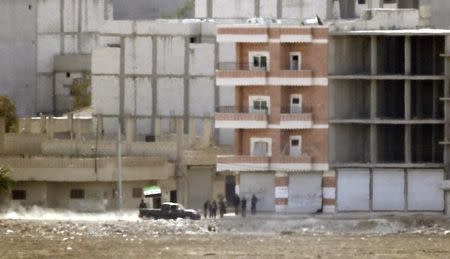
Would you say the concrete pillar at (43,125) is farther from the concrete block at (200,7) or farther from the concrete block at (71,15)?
the concrete block at (71,15)

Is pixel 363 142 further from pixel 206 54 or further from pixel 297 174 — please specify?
pixel 206 54

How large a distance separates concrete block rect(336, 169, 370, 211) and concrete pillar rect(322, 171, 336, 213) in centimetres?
21

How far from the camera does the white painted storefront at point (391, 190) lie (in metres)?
102

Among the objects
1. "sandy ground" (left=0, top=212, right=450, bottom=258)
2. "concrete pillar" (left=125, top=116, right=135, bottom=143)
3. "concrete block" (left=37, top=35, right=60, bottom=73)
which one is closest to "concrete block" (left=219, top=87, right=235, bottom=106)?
"concrete pillar" (left=125, top=116, right=135, bottom=143)

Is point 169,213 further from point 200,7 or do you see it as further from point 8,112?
point 200,7

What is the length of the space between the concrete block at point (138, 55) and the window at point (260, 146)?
2002cm

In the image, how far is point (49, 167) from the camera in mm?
112688

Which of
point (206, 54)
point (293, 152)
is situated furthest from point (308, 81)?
point (206, 54)

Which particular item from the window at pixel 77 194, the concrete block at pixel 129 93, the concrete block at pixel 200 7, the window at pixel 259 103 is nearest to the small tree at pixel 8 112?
the concrete block at pixel 129 93

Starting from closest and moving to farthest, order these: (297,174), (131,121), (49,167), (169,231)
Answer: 1. (169,231)
2. (297,174)
3. (49,167)
4. (131,121)

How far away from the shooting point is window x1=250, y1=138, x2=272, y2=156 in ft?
336

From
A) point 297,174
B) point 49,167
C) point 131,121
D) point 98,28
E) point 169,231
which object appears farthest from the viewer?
point 98,28

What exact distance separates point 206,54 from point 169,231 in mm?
26992

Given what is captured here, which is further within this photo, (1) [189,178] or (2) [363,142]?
(1) [189,178]
